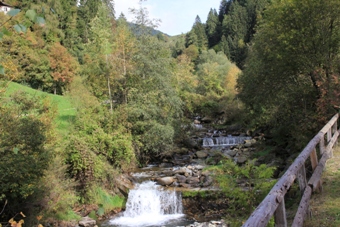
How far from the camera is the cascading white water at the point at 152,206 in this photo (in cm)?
1375

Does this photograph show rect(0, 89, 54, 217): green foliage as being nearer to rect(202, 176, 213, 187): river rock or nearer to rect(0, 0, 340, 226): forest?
rect(0, 0, 340, 226): forest

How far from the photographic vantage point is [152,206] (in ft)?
47.1

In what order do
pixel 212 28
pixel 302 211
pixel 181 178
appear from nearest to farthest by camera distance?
pixel 302 211
pixel 181 178
pixel 212 28

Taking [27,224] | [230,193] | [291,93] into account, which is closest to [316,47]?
[291,93]

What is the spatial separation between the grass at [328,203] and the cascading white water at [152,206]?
27.2ft

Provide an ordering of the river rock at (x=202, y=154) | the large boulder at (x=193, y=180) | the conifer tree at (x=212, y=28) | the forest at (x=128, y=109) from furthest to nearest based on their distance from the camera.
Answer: the conifer tree at (x=212, y=28) → the river rock at (x=202, y=154) → the large boulder at (x=193, y=180) → the forest at (x=128, y=109)

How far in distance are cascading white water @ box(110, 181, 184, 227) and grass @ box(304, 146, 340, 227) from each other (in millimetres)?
8305

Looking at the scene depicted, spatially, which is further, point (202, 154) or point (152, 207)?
point (202, 154)

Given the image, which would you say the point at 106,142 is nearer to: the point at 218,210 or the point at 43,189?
the point at 43,189

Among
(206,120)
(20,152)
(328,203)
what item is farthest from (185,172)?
(206,120)

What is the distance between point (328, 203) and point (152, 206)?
408 inches

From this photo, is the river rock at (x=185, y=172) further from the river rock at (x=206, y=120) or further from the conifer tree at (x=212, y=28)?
the conifer tree at (x=212, y=28)

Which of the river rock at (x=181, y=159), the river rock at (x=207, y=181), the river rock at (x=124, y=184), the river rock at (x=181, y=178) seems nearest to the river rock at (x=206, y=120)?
the river rock at (x=181, y=159)

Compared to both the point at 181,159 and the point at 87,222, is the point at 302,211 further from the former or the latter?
the point at 181,159
